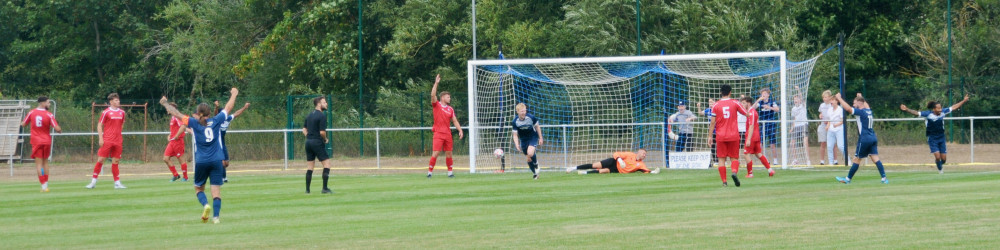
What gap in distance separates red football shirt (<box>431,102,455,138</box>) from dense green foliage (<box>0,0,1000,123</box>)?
5984 millimetres

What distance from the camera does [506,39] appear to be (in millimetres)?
37094

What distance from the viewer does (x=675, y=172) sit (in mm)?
22125

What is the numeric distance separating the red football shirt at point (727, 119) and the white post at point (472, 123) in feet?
23.1

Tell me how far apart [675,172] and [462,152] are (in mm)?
11040

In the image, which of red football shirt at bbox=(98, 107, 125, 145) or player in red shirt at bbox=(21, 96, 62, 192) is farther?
red football shirt at bbox=(98, 107, 125, 145)

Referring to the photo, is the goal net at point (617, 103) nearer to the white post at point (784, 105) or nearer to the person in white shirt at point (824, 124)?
the white post at point (784, 105)

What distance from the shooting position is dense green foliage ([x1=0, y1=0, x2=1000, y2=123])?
3403cm

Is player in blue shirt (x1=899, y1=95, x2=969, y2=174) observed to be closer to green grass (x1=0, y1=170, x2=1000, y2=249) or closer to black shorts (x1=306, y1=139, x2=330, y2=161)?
green grass (x1=0, y1=170, x2=1000, y2=249)

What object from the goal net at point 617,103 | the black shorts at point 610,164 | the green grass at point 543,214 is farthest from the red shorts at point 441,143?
the black shorts at point 610,164

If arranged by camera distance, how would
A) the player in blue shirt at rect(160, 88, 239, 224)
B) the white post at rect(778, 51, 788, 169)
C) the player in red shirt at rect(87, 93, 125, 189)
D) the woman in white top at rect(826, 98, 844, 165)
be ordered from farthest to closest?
the woman in white top at rect(826, 98, 844, 165) → the white post at rect(778, 51, 788, 169) → the player in red shirt at rect(87, 93, 125, 189) → the player in blue shirt at rect(160, 88, 239, 224)

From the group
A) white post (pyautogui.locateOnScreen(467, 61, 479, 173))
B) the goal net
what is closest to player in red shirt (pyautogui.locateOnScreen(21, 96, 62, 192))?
white post (pyautogui.locateOnScreen(467, 61, 479, 173))

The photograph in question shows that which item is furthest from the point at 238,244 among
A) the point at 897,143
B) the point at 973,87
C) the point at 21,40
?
the point at 21,40

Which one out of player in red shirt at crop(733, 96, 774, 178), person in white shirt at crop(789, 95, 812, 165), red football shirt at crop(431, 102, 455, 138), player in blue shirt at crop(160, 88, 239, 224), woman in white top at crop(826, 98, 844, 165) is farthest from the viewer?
person in white shirt at crop(789, 95, 812, 165)

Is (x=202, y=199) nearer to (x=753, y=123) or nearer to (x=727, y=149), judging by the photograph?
(x=727, y=149)
